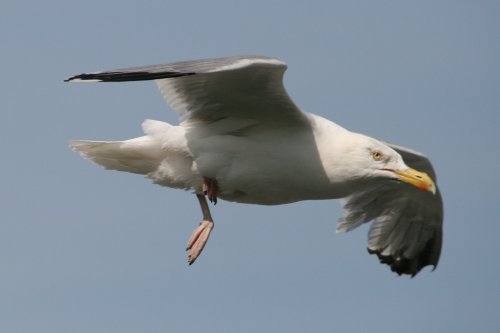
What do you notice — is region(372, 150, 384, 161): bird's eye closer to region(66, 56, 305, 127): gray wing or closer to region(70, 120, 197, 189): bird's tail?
region(66, 56, 305, 127): gray wing

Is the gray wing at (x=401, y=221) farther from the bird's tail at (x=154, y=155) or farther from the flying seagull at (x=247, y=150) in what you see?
the bird's tail at (x=154, y=155)

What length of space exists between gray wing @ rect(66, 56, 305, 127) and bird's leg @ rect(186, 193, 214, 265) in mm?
1190

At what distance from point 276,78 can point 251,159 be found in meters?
1.13

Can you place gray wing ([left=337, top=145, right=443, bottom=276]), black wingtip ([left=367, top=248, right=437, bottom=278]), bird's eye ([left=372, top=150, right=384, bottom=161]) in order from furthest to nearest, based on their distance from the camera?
black wingtip ([left=367, top=248, right=437, bottom=278])
gray wing ([left=337, top=145, right=443, bottom=276])
bird's eye ([left=372, top=150, right=384, bottom=161])

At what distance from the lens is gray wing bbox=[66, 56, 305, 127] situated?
43.5ft

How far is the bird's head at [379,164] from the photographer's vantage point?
1468 centimetres

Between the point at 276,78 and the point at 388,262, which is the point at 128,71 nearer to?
the point at 276,78

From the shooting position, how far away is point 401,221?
1739 cm

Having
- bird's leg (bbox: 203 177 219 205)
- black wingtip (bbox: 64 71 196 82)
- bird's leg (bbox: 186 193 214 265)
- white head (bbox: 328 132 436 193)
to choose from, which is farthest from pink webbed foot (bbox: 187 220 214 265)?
black wingtip (bbox: 64 71 196 82)

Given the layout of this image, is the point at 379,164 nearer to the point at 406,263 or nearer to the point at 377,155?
the point at 377,155

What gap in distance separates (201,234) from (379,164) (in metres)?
2.28

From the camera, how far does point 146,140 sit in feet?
49.1

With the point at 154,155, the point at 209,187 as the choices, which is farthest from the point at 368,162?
the point at 154,155

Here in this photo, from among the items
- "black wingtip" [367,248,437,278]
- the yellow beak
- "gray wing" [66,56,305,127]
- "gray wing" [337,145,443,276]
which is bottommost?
"black wingtip" [367,248,437,278]
